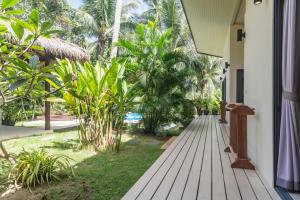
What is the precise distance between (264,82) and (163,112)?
19.4ft

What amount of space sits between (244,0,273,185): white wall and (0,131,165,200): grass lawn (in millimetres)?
1867

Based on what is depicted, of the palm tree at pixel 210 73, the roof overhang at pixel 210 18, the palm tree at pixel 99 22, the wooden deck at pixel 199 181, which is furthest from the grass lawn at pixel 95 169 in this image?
the palm tree at pixel 99 22

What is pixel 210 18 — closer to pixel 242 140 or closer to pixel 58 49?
pixel 58 49

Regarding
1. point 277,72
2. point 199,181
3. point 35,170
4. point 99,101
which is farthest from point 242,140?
point 99,101

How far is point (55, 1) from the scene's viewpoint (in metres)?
21.2

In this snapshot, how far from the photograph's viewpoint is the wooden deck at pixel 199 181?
2.96 m

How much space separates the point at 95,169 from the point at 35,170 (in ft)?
3.92

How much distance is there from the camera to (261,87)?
144 inches

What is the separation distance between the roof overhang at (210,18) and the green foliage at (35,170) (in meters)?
5.32

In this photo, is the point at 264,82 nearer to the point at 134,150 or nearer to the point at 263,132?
the point at 263,132

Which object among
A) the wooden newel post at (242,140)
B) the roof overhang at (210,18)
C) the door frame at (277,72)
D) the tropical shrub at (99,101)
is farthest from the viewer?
the roof overhang at (210,18)

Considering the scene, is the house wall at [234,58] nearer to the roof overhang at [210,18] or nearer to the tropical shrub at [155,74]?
the roof overhang at [210,18]

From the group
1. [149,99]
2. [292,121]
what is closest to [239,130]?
[292,121]

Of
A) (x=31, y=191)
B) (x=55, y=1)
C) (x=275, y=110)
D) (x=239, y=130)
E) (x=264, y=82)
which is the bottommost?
(x=31, y=191)
